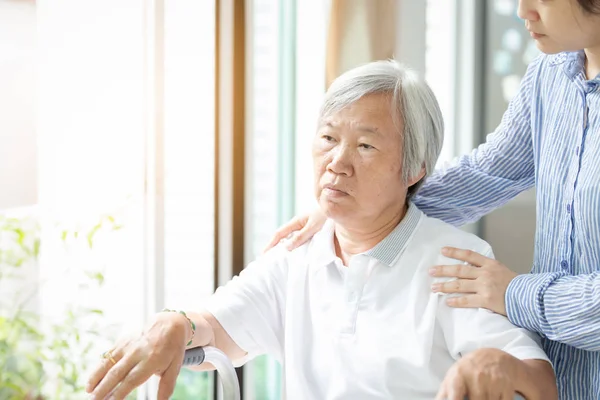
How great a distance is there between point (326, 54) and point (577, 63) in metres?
1.28

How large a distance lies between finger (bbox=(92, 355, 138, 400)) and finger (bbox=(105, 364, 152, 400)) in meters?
0.01

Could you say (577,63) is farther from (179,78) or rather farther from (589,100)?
(179,78)

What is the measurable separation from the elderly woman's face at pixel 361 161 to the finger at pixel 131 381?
513 mm

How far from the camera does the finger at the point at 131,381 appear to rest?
157cm

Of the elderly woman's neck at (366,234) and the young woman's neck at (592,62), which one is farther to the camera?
the elderly woman's neck at (366,234)

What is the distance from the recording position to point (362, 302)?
1.71 meters

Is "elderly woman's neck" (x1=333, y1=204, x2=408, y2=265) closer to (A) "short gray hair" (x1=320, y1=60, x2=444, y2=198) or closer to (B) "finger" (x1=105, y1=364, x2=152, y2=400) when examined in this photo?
(A) "short gray hair" (x1=320, y1=60, x2=444, y2=198)

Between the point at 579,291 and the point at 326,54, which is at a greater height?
the point at 326,54

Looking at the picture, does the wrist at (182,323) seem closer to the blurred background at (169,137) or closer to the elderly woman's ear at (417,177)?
the elderly woman's ear at (417,177)

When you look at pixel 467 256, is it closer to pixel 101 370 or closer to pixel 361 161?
pixel 361 161

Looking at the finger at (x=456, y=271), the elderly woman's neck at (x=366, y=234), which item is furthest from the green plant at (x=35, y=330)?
the finger at (x=456, y=271)

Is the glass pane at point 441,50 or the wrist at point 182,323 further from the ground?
the glass pane at point 441,50

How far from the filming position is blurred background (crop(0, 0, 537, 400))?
2.39 m

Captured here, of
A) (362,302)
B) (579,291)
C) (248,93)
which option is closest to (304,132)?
(248,93)
